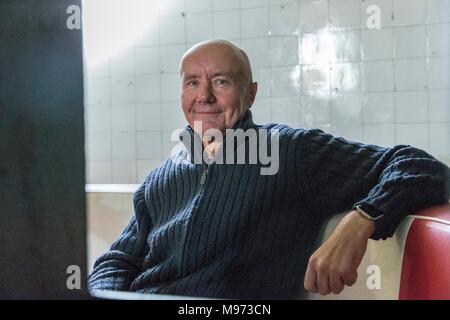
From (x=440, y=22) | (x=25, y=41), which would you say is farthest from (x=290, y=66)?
(x=25, y=41)

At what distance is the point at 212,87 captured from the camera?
3.51ft

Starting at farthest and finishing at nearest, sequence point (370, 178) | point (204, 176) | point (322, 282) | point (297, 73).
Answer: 1. point (297, 73)
2. point (204, 176)
3. point (370, 178)
4. point (322, 282)

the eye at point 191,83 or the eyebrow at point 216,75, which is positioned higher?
the eyebrow at point 216,75

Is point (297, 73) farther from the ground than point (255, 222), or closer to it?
farther from the ground

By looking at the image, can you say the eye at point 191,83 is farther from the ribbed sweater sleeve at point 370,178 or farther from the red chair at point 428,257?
the red chair at point 428,257

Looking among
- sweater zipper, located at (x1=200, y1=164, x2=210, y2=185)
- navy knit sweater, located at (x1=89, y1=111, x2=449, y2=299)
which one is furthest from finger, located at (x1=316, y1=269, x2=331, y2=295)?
sweater zipper, located at (x1=200, y1=164, x2=210, y2=185)

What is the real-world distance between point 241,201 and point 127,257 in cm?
28

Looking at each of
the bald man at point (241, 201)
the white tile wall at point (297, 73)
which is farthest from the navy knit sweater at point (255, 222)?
the white tile wall at point (297, 73)

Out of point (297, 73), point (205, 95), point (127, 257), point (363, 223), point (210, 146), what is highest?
point (297, 73)

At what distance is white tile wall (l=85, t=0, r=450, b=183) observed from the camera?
1664mm

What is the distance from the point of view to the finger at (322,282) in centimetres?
67

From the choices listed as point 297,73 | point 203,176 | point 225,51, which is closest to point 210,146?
point 203,176

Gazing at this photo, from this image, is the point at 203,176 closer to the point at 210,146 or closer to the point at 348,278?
the point at 210,146
